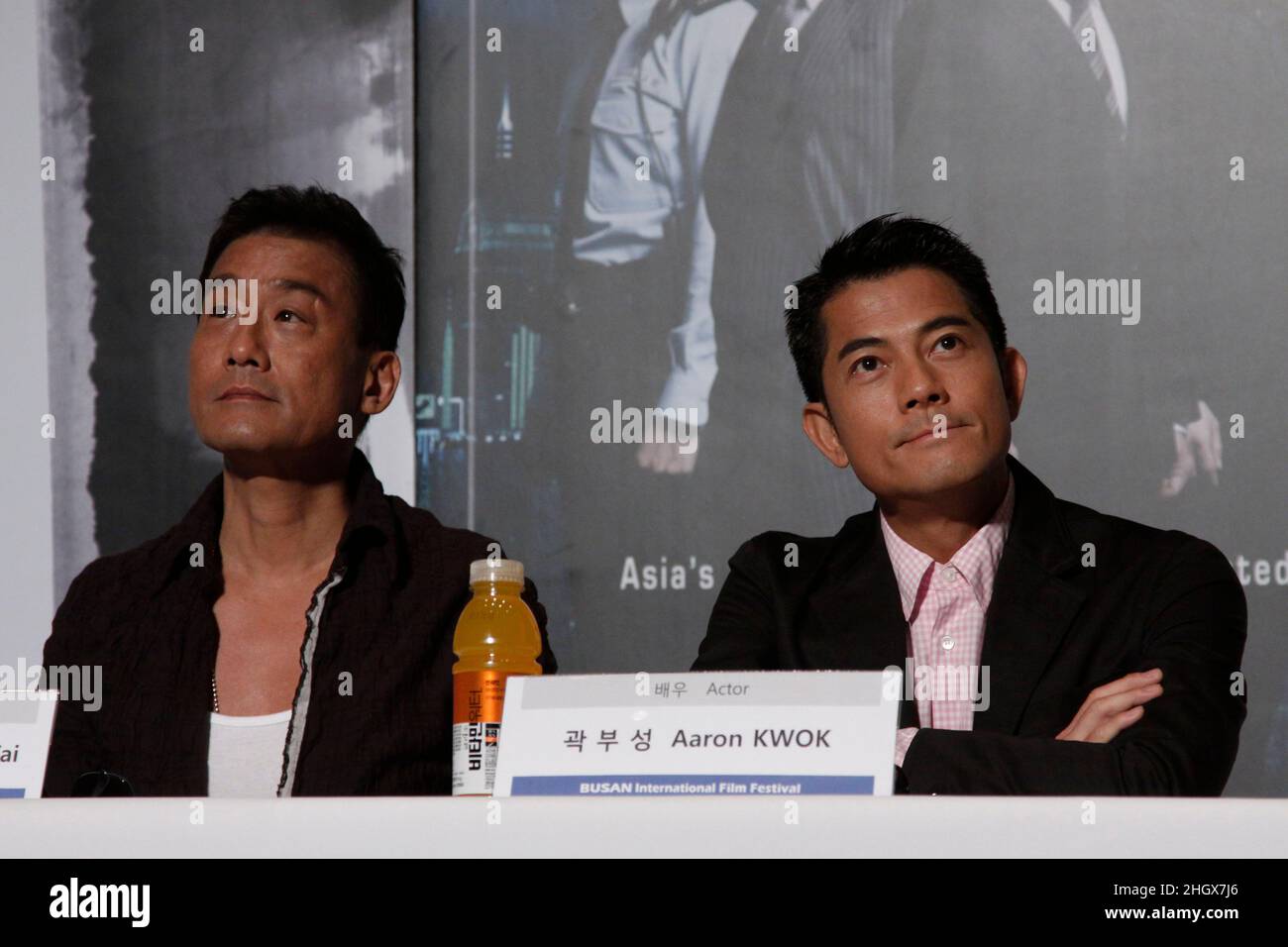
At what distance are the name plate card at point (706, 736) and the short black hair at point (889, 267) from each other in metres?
0.89

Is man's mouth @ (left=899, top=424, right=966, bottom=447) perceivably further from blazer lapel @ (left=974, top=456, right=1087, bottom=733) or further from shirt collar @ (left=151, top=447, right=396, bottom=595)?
shirt collar @ (left=151, top=447, right=396, bottom=595)

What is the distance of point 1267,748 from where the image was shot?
245 cm

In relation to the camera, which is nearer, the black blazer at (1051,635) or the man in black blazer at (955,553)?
the black blazer at (1051,635)

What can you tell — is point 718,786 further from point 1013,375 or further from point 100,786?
point 1013,375

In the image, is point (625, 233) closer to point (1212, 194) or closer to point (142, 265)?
point (142, 265)

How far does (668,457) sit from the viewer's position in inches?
102

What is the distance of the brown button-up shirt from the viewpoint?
5.17 ft

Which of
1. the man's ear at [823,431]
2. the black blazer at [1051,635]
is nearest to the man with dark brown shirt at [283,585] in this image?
the black blazer at [1051,635]

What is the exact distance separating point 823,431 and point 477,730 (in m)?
0.89

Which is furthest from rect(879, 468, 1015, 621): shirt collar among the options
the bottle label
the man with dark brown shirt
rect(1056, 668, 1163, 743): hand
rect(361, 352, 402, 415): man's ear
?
the bottle label

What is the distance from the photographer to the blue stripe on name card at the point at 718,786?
2.95 feet

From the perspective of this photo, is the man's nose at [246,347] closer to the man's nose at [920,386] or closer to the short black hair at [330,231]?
the short black hair at [330,231]
